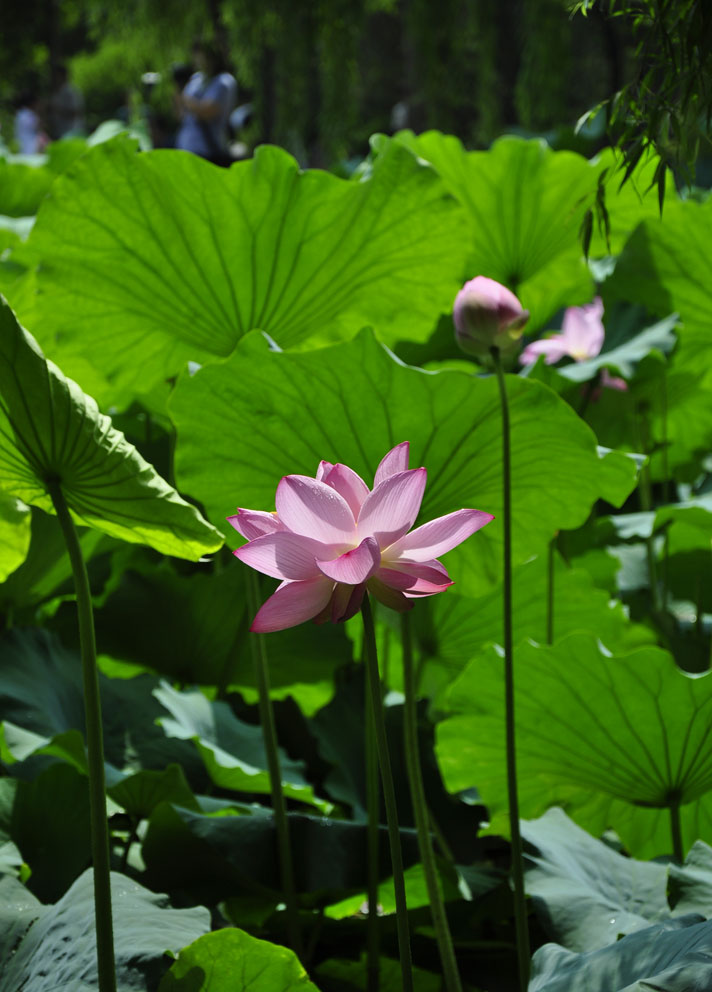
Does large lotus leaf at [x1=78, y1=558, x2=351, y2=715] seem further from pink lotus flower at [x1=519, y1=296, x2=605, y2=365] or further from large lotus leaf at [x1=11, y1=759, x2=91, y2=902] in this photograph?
pink lotus flower at [x1=519, y1=296, x2=605, y2=365]

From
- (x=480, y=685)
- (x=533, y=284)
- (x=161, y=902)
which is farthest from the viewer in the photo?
(x=533, y=284)

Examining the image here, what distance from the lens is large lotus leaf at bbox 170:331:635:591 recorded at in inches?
37.0

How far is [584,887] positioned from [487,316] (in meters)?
0.53

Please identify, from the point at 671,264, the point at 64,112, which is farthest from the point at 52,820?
the point at 64,112

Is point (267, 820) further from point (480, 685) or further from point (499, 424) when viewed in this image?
point (499, 424)

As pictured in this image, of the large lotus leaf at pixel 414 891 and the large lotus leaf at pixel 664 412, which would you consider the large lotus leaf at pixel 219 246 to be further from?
the large lotus leaf at pixel 414 891

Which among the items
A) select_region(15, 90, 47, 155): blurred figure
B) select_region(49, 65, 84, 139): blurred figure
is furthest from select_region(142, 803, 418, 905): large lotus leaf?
select_region(49, 65, 84, 139): blurred figure

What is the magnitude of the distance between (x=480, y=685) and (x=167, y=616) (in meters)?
0.44

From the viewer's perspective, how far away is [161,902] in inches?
32.2

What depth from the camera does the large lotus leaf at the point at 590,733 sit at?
0.94m

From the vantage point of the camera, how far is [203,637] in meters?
1.30

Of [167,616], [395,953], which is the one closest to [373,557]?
[395,953]

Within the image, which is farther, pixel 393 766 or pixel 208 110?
pixel 208 110

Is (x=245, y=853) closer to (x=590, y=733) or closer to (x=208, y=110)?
(x=590, y=733)
